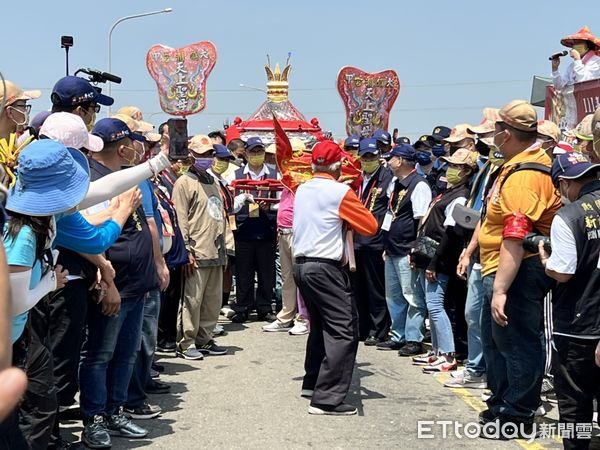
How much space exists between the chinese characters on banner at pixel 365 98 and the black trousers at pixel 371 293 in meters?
4.49

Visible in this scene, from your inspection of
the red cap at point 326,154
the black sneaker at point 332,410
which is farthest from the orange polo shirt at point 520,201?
the black sneaker at point 332,410

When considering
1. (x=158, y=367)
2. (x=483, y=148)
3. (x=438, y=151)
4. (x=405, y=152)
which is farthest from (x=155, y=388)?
(x=438, y=151)

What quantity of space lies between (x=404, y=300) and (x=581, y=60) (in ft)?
12.3

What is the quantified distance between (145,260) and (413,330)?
3824 mm

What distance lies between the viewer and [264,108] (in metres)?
22.6

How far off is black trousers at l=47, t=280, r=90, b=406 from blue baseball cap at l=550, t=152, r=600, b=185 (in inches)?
120

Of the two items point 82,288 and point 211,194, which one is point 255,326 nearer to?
point 211,194

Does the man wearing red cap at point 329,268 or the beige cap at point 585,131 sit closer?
the man wearing red cap at point 329,268

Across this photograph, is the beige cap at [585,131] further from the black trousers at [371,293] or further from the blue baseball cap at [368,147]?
the black trousers at [371,293]

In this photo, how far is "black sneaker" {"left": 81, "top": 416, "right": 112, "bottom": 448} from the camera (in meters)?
5.16

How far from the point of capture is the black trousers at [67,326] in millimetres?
4754

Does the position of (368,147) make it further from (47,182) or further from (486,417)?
(47,182)

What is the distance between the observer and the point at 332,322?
6.37 m

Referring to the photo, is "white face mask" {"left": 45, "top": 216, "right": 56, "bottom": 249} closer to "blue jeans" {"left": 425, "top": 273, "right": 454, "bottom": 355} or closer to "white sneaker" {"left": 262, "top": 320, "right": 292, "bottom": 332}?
"blue jeans" {"left": 425, "top": 273, "right": 454, "bottom": 355}
